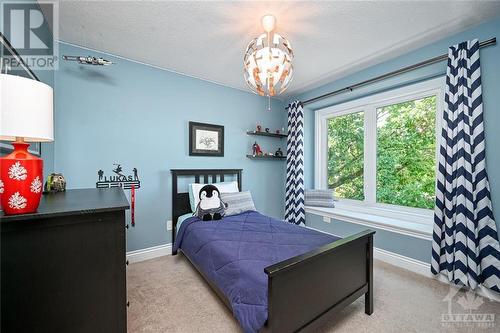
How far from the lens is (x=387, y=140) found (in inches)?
114

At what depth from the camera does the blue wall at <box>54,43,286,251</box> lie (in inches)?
89.2

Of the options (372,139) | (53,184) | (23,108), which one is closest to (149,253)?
(53,184)

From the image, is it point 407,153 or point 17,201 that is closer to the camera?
point 17,201

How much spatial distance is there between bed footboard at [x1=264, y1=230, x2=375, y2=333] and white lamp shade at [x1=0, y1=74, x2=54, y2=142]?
1.20 m

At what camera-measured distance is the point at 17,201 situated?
2.82 feet

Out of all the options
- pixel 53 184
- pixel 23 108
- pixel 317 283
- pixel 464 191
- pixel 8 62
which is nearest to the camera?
pixel 23 108

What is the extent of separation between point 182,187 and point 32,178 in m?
2.07

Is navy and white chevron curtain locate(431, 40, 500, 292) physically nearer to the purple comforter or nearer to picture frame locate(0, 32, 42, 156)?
the purple comforter

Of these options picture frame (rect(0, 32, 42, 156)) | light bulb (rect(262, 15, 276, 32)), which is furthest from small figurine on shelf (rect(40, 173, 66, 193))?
Answer: light bulb (rect(262, 15, 276, 32))

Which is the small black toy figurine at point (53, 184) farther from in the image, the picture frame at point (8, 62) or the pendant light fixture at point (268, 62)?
the pendant light fixture at point (268, 62)

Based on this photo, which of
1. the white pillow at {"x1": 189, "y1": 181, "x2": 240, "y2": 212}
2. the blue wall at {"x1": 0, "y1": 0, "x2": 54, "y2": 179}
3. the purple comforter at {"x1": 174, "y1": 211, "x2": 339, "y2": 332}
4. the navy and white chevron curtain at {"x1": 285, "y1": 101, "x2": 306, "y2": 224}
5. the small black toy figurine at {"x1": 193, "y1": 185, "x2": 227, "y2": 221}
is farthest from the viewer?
the navy and white chevron curtain at {"x1": 285, "y1": 101, "x2": 306, "y2": 224}

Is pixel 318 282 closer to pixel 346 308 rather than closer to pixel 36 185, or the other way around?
pixel 346 308

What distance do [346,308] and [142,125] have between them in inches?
112

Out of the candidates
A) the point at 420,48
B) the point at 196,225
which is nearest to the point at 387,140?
the point at 420,48
